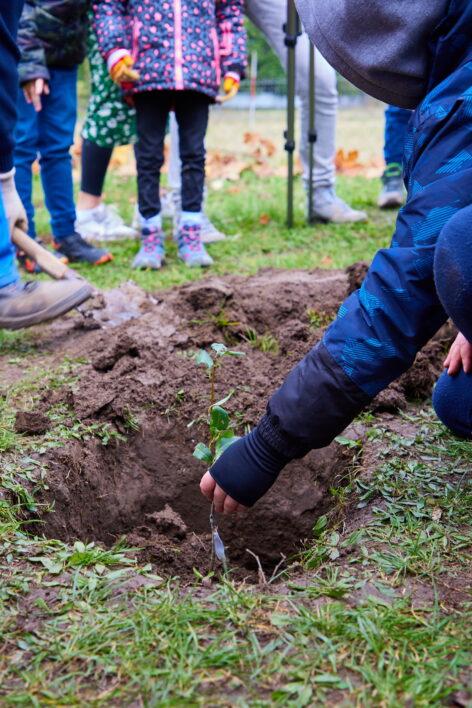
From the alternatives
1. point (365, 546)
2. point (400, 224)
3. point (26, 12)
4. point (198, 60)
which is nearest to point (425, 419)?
point (365, 546)

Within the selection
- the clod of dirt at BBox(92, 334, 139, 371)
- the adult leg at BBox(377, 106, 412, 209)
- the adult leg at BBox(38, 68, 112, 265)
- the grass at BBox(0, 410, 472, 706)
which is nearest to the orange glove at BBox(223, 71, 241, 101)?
the adult leg at BBox(38, 68, 112, 265)

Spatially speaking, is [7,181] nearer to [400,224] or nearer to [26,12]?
[26,12]

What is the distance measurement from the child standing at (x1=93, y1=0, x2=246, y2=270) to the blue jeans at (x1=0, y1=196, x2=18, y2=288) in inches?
50.5

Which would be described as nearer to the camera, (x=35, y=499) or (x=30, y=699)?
(x=30, y=699)

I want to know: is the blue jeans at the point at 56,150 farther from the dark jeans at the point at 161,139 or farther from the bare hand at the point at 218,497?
the bare hand at the point at 218,497

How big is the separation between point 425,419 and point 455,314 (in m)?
0.96

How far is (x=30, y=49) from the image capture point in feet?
14.5

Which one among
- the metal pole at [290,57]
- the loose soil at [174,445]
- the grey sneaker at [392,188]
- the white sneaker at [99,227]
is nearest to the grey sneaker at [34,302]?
the loose soil at [174,445]

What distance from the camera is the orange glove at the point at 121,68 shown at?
4.32 metres

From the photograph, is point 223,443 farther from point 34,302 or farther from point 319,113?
point 319,113

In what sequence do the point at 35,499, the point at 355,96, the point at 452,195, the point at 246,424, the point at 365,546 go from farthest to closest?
1. the point at 355,96
2. the point at 246,424
3. the point at 35,499
4. the point at 365,546
5. the point at 452,195

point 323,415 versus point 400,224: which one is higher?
point 400,224

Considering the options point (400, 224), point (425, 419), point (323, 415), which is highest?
point (400, 224)

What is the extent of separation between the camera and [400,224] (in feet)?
6.23
